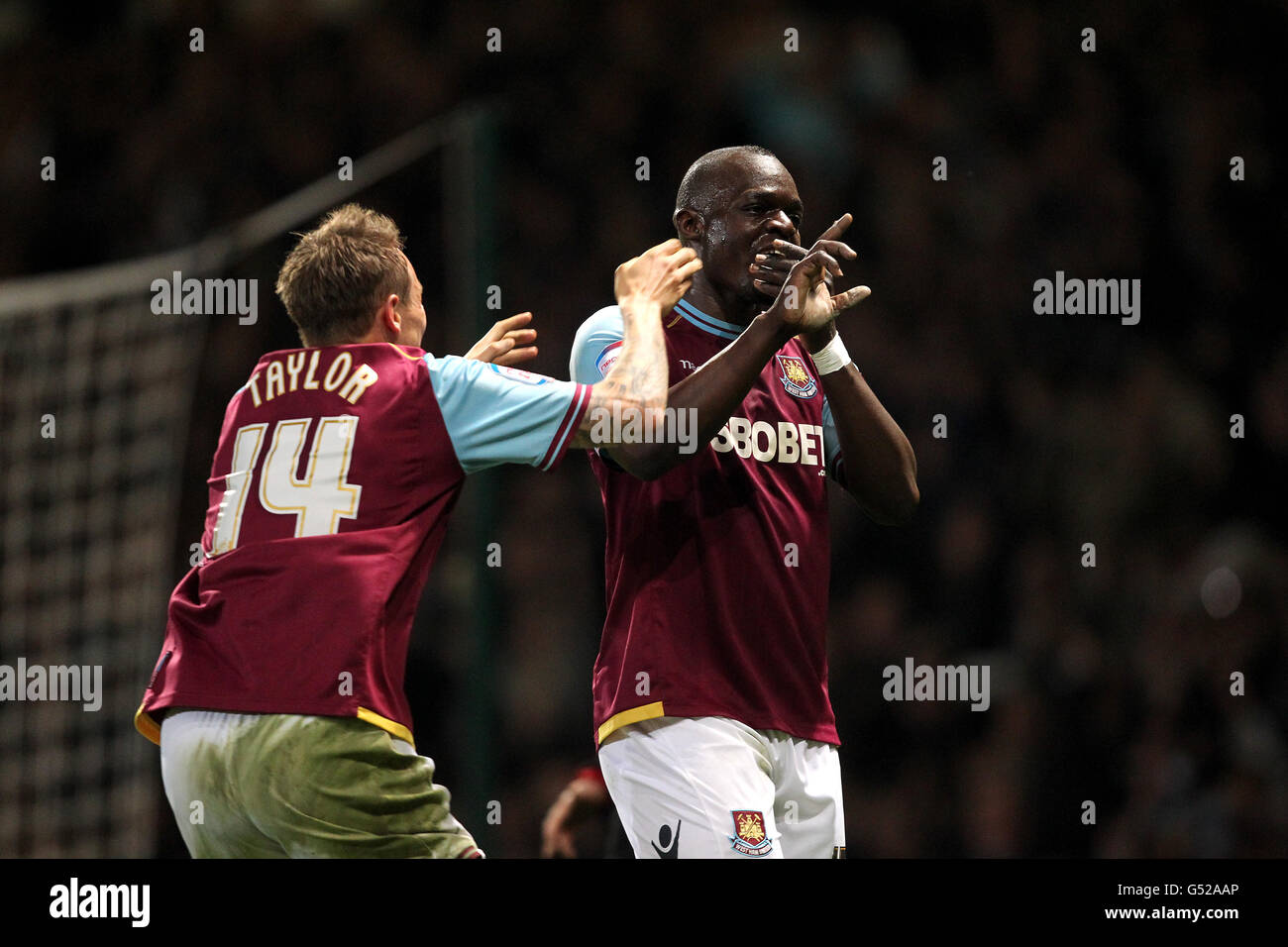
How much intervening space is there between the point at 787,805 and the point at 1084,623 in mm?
4270

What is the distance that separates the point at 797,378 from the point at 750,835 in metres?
1.28

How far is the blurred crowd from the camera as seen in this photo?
24.6 ft

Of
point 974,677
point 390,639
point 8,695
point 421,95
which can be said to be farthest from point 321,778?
point 421,95

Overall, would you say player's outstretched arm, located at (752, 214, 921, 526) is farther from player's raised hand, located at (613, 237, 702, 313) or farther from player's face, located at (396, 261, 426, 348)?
player's face, located at (396, 261, 426, 348)

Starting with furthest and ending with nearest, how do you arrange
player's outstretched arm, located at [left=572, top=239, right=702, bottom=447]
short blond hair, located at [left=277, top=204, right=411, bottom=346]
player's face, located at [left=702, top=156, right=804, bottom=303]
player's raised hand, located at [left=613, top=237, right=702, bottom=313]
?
1. player's face, located at [left=702, top=156, right=804, bottom=303]
2. player's raised hand, located at [left=613, top=237, right=702, bottom=313]
3. short blond hair, located at [left=277, top=204, right=411, bottom=346]
4. player's outstretched arm, located at [left=572, top=239, right=702, bottom=447]

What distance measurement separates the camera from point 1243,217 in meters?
9.09

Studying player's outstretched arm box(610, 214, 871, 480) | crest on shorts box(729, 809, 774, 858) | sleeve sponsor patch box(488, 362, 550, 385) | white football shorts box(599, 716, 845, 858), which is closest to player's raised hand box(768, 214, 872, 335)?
player's outstretched arm box(610, 214, 871, 480)

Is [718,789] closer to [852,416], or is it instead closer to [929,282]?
A: [852,416]

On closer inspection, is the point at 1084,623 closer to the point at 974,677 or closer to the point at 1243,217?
the point at 974,677

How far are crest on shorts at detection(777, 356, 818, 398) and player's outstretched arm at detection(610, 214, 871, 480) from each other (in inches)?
14.7

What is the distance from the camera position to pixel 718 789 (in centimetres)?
377

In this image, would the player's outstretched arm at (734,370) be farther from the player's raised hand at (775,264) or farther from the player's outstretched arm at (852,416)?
the player's raised hand at (775,264)

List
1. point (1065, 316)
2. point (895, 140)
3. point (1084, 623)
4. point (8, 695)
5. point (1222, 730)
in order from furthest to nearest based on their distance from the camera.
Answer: point (895, 140), point (1065, 316), point (1084, 623), point (1222, 730), point (8, 695)

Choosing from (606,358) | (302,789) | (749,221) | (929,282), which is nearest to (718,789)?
(302,789)
